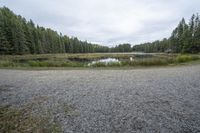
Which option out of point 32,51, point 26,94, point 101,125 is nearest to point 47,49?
point 32,51

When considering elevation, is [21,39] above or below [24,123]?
above

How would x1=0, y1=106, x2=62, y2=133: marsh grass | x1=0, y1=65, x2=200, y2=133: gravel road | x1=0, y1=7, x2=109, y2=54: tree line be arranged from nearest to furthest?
x1=0, y1=106, x2=62, y2=133: marsh grass
x1=0, y1=65, x2=200, y2=133: gravel road
x1=0, y1=7, x2=109, y2=54: tree line

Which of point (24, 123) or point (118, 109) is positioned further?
point (118, 109)

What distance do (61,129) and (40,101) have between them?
2.28m

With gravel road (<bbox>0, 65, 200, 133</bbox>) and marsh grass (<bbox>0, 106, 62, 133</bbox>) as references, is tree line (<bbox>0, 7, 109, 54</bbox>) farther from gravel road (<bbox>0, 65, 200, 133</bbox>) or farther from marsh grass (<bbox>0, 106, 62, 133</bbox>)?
marsh grass (<bbox>0, 106, 62, 133</bbox>)

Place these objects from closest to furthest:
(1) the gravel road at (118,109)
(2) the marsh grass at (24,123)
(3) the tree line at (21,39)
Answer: (2) the marsh grass at (24,123), (1) the gravel road at (118,109), (3) the tree line at (21,39)

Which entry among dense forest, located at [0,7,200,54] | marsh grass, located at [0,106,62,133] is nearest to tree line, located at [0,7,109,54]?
dense forest, located at [0,7,200,54]

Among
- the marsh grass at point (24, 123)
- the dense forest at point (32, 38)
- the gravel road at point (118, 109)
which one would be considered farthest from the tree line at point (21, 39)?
the marsh grass at point (24, 123)

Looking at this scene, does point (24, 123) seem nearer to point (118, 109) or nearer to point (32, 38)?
point (118, 109)

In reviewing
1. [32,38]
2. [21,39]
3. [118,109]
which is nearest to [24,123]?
[118,109]

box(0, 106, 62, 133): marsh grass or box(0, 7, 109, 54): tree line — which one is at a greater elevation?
box(0, 7, 109, 54): tree line

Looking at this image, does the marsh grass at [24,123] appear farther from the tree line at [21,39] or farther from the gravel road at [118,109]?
the tree line at [21,39]

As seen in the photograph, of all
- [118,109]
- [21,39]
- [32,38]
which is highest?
[32,38]

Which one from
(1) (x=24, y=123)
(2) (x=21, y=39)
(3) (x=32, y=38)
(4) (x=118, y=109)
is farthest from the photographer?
(3) (x=32, y=38)
